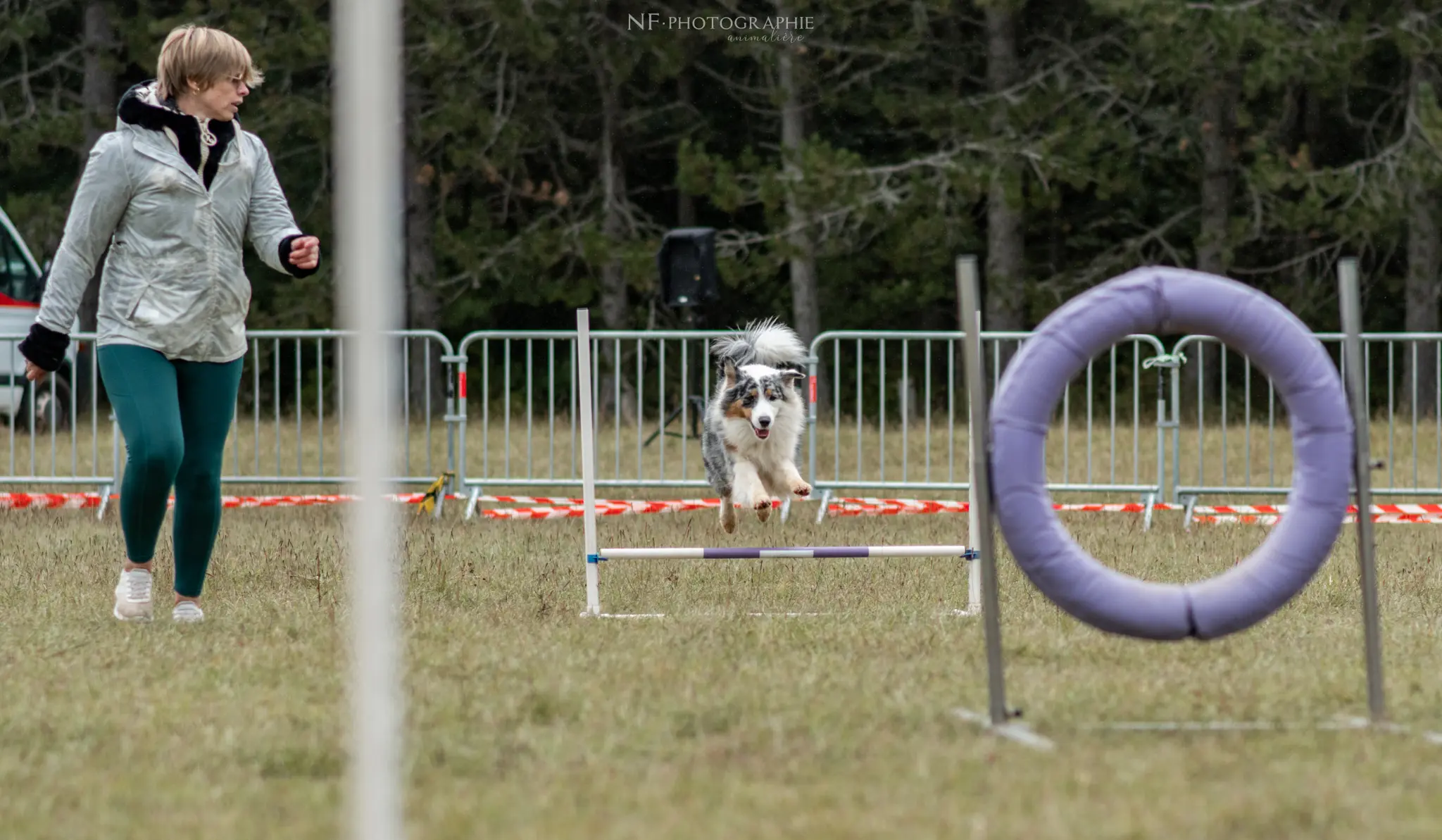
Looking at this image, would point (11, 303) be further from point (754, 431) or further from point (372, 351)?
point (372, 351)

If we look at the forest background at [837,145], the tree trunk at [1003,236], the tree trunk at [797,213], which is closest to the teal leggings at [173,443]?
the tree trunk at [797,213]

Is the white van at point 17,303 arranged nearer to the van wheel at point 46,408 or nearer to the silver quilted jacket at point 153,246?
the van wheel at point 46,408

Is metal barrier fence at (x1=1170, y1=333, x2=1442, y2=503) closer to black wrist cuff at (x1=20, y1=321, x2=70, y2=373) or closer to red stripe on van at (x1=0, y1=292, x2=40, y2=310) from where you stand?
black wrist cuff at (x1=20, y1=321, x2=70, y2=373)

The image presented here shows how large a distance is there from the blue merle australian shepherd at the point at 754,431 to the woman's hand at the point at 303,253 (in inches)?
119

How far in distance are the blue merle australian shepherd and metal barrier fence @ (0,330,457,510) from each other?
5.07 ft

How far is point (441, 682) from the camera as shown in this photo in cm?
455

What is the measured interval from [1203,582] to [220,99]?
10.2ft

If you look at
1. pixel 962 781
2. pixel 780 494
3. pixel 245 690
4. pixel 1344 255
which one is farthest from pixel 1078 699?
pixel 1344 255

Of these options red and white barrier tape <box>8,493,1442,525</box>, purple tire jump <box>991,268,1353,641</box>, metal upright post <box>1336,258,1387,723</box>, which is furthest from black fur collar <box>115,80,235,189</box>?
red and white barrier tape <box>8,493,1442,525</box>

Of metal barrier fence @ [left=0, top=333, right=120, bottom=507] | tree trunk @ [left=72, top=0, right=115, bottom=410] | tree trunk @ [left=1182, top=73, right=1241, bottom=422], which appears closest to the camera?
metal barrier fence @ [left=0, top=333, right=120, bottom=507]

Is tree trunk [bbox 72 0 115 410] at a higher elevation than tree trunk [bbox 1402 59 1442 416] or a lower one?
higher

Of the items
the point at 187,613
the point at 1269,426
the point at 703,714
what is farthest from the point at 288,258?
the point at 1269,426

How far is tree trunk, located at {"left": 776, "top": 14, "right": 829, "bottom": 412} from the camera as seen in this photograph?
19.7m

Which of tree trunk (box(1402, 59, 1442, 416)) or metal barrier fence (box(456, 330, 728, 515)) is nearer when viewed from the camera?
metal barrier fence (box(456, 330, 728, 515))
